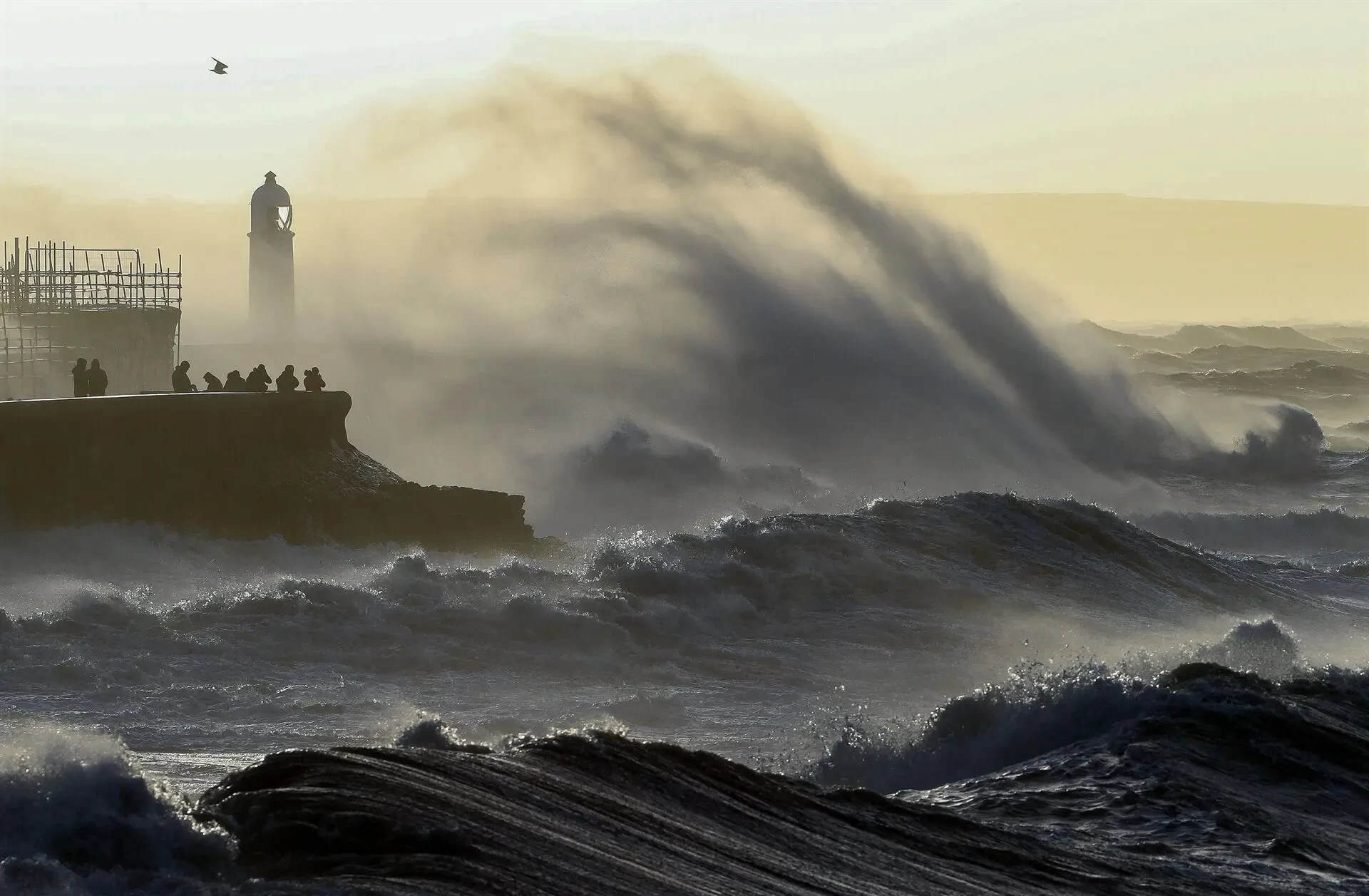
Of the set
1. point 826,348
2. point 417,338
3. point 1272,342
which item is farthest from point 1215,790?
point 1272,342

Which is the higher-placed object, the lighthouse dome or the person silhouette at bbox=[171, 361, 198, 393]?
the lighthouse dome

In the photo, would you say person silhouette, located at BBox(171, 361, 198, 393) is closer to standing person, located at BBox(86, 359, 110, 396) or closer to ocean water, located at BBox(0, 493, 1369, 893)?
standing person, located at BBox(86, 359, 110, 396)

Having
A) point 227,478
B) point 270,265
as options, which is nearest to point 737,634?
point 227,478

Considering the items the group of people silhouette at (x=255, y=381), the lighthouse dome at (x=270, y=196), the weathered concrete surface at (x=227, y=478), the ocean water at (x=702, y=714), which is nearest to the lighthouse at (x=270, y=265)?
the lighthouse dome at (x=270, y=196)

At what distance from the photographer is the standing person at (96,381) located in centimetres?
2084

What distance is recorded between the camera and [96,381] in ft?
68.7

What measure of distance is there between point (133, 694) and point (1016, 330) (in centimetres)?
2494

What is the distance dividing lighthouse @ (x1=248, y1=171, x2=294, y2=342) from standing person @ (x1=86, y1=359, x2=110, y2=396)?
12942 mm

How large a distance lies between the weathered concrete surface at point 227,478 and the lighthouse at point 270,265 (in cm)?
1359

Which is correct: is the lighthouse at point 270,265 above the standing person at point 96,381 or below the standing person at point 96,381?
above

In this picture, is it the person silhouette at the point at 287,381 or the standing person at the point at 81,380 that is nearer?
the standing person at the point at 81,380

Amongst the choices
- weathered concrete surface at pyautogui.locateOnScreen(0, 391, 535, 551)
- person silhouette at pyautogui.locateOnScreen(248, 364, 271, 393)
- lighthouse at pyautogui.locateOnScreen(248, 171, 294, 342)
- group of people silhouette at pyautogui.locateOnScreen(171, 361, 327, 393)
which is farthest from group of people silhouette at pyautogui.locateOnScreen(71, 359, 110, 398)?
lighthouse at pyautogui.locateOnScreen(248, 171, 294, 342)

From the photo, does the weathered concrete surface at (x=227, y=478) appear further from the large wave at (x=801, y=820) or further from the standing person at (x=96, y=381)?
the large wave at (x=801, y=820)

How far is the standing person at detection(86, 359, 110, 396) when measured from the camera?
20.8 meters
